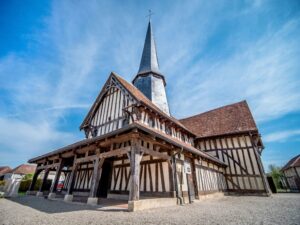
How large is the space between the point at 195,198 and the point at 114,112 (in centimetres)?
640

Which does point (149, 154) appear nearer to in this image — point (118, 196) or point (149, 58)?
point (118, 196)

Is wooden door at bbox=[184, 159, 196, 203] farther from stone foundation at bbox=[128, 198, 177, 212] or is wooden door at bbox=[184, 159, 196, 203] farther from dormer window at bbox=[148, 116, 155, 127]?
dormer window at bbox=[148, 116, 155, 127]

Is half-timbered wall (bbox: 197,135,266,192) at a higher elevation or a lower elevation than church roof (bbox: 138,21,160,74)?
lower

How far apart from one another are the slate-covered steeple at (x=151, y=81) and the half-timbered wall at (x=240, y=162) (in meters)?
5.14

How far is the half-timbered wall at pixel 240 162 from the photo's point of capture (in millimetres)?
9974

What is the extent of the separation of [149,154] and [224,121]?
10.3 metres

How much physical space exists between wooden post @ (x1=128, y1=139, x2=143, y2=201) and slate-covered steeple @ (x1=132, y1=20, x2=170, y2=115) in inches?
273

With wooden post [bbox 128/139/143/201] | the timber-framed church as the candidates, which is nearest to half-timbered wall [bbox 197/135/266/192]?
the timber-framed church

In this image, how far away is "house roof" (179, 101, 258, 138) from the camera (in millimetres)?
11421

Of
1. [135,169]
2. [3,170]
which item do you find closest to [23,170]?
[3,170]

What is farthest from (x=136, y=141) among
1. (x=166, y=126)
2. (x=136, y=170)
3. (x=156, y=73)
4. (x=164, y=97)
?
(x=156, y=73)

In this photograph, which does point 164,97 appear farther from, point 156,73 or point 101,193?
point 101,193

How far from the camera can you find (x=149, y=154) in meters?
5.13

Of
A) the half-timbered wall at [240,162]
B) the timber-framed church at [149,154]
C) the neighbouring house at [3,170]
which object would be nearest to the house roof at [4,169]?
the neighbouring house at [3,170]
